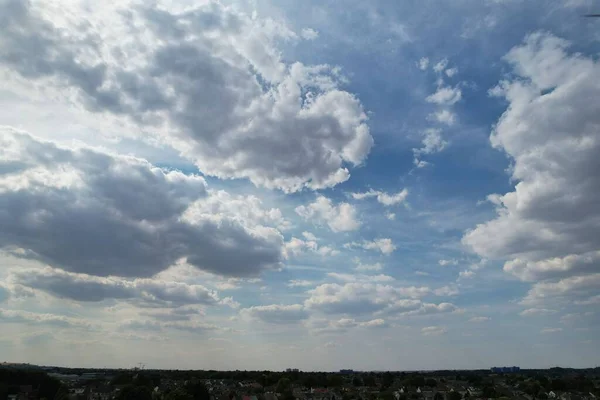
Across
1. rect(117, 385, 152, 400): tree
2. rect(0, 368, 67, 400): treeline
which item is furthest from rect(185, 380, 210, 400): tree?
rect(0, 368, 67, 400): treeline

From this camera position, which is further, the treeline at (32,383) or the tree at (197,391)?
the treeline at (32,383)

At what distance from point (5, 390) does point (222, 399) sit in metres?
39.7

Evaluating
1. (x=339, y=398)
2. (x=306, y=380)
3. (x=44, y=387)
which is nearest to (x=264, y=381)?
(x=306, y=380)

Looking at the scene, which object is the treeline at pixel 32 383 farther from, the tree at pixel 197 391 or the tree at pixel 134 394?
the tree at pixel 197 391

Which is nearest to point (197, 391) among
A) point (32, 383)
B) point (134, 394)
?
point (134, 394)

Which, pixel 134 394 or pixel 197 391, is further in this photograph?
pixel 197 391

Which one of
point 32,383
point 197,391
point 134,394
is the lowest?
point 134,394

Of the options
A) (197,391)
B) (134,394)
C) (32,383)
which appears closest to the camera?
(134,394)

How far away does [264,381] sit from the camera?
474 ft

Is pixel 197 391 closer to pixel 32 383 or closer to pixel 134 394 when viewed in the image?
pixel 134 394

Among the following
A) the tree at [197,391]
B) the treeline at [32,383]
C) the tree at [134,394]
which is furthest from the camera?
the treeline at [32,383]

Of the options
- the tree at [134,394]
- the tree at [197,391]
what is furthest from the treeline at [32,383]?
the tree at [197,391]

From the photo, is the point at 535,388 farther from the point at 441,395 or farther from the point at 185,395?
the point at 185,395

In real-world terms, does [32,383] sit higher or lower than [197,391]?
higher
